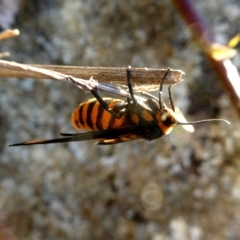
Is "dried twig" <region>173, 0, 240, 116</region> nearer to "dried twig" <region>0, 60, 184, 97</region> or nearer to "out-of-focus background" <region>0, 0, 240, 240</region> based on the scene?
"dried twig" <region>0, 60, 184, 97</region>

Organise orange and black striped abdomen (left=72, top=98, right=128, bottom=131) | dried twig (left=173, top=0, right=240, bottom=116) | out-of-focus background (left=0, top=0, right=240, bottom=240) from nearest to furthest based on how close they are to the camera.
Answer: dried twig (left=173, top=0, right=240, bottom=116), orange and black striped abdomen (left=72, top=98, right=128, bottom=131), out-of-focus background (left=0, top=0, right=240, bottom=240)

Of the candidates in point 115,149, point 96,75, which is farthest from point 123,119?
point 115,149

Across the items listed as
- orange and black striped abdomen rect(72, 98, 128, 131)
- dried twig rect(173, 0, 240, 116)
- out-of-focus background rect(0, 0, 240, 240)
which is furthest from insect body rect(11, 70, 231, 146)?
out-of-focus background rect(0, 0, 240, 240)

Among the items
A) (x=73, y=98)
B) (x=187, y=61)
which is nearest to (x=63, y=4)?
(x=73, y=98)

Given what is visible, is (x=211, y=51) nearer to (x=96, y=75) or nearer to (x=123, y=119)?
(x=96, y=75)

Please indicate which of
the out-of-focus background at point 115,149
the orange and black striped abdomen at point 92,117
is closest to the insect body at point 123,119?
the orange and black striped abdomen at point 92,117

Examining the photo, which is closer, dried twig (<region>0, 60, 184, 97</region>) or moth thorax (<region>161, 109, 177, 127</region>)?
dried twig (<region>0, 60, 184, 97</region>)

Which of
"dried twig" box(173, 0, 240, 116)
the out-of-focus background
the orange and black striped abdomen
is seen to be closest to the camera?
"dried twig" box(173, 0, 240, 116)
